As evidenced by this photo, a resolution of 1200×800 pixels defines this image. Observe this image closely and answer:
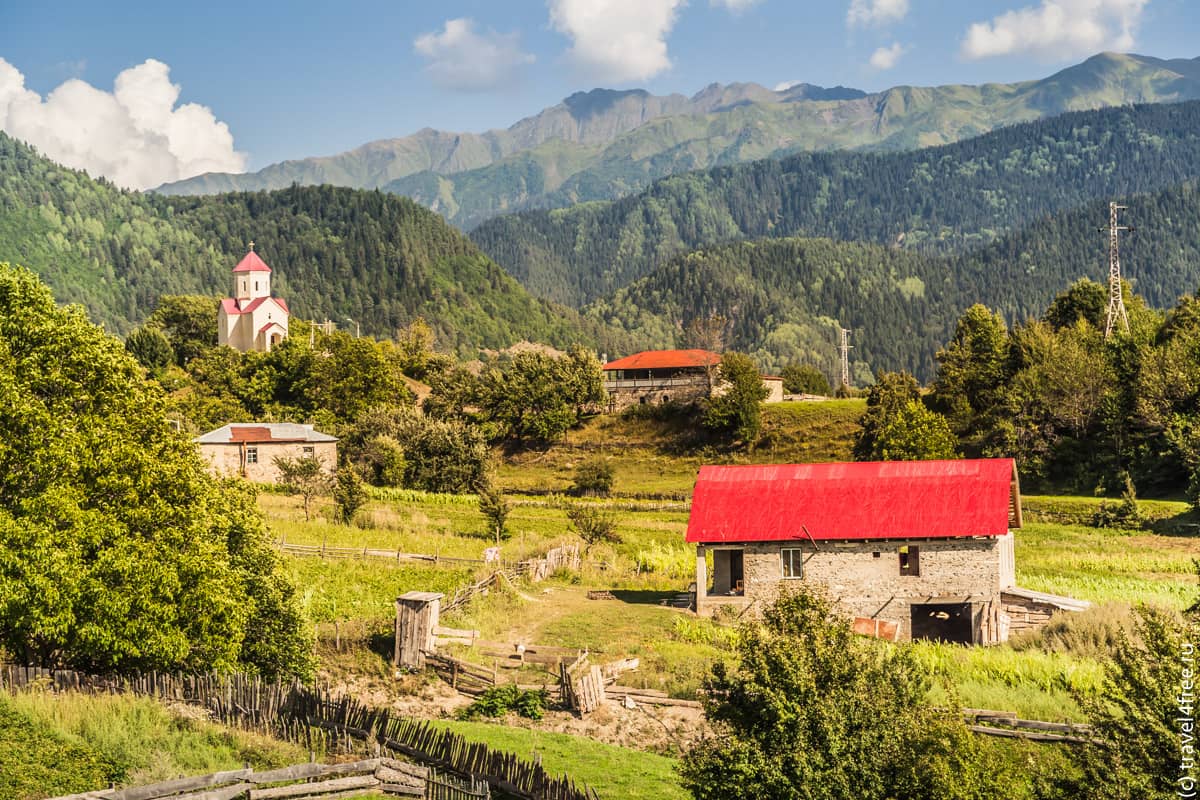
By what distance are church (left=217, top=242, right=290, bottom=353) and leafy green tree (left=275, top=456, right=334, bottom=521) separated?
165 feet

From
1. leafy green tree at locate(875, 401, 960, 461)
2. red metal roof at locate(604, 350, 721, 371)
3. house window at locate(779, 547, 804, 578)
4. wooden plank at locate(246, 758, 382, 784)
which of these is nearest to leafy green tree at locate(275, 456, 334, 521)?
house window at locate(779, 547, 804, 578)

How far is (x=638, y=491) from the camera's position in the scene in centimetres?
8238

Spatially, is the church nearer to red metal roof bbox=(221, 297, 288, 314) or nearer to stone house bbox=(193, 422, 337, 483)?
red metal roof bbox=(221, 297, 288, 314)

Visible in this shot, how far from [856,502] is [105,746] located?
29.6 m

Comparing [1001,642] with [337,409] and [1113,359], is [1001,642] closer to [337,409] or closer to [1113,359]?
[1113,359]

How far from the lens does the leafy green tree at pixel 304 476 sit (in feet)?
215

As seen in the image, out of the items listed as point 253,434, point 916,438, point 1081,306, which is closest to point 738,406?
point 916,438

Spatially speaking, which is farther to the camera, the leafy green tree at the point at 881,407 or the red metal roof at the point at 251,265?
the red metal roof at the point at 251,265

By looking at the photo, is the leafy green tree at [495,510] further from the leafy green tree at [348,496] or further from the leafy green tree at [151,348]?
the leafy green tree at [151,348]

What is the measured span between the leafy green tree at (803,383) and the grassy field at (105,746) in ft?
380

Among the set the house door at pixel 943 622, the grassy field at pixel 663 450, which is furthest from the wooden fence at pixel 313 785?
the grassy field at pixel 663 450

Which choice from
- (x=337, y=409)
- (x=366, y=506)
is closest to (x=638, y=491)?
(x=366, y=506)

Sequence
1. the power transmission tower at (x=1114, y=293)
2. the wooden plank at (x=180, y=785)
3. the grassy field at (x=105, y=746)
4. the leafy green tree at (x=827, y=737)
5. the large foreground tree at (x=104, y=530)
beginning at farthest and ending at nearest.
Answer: the power transmission tower at (x=1114, y=293) → the large foreground tree at (x=104, y=530) → the grassy field at (x=105, y=746) → the leafy green tree at (x=827, y=737) → the wooden plank at (x=180, y=785)

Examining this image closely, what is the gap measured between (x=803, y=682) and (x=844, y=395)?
331 ft
